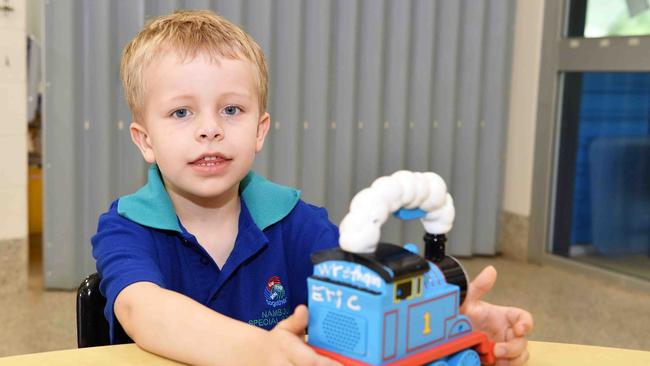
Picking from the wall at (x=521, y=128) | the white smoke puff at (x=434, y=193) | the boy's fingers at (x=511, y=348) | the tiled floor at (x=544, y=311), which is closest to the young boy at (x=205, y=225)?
the boy's fingers at (x=511, y=348)

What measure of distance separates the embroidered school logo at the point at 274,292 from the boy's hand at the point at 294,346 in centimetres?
34

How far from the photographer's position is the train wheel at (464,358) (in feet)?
2.16

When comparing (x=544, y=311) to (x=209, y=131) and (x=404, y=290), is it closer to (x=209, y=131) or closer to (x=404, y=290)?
(x=209, y=131)

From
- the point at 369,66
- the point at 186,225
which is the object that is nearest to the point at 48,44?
the point at 369,66

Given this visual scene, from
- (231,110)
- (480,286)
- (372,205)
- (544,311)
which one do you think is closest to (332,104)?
(544,311)

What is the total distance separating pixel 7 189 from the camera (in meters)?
2.45

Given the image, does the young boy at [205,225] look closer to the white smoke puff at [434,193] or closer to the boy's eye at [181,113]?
the boy's eye at [181,113]

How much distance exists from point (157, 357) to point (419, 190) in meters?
0.30

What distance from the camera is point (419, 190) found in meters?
0.64

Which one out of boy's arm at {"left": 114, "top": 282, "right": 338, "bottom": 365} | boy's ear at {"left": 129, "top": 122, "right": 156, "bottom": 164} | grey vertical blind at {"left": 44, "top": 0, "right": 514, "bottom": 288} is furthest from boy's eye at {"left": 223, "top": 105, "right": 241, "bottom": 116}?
grey vertical blind at {"left": 44, "top": 0, "right": 514, "bottom": 288}

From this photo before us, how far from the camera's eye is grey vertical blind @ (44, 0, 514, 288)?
2449 millimetres

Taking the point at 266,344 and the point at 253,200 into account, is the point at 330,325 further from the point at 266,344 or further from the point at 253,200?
the point at 253,200

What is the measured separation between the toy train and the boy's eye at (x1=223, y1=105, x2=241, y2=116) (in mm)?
303

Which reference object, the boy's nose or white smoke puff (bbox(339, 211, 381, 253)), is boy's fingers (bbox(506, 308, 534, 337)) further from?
the boy's nose
